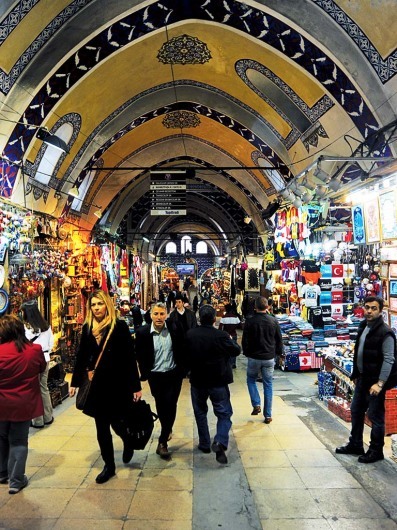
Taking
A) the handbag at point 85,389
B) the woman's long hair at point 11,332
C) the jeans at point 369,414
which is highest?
the woman's long hair at point 11,332

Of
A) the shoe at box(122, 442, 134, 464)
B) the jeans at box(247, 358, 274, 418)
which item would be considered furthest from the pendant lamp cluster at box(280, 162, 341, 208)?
the shoe at box(122, 442, 134, 464)

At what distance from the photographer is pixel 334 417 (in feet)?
16.1

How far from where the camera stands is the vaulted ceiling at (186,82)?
514 centimetres

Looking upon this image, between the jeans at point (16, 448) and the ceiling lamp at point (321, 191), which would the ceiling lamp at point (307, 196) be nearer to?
the ceiling lamp at point (321, 191)

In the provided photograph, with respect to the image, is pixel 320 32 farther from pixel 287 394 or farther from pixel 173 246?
pixel 173 246

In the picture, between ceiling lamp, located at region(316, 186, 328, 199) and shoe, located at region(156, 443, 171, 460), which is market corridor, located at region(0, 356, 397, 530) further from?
ceiling lamp, located at region(316, 186, 328, 199)

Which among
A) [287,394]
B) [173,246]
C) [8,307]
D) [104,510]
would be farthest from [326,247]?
[173,246]

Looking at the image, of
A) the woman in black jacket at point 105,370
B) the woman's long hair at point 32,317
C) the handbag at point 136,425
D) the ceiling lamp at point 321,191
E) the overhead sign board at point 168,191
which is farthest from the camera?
the overhead sign board at point 168,191

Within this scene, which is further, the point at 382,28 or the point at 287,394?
the point at 287,394

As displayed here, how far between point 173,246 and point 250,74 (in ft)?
106

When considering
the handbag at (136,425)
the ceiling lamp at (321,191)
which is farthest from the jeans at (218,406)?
the ceiling lamp at (321,191)

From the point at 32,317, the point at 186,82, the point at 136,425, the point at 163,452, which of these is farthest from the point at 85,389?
the point at 186,82

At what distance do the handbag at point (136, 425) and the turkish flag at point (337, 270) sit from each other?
5099mm

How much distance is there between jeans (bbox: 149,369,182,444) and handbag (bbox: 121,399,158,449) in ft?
0.85
